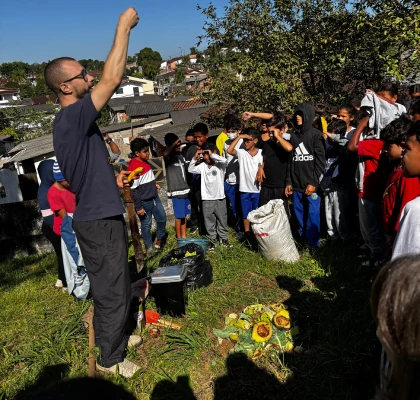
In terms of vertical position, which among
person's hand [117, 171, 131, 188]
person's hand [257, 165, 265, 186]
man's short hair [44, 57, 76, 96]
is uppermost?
man's short hair [44, 57, 76, 96]

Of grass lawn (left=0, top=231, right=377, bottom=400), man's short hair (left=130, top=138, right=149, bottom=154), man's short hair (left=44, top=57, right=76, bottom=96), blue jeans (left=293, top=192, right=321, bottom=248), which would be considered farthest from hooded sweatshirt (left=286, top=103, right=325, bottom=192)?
man's short hair (left=44, top=57, right=76, bottom=96)

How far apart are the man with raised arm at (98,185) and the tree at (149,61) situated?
99323 mm

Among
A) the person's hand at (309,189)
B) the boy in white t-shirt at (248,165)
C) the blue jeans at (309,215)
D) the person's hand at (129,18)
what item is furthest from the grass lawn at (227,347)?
the person's hand at (129,18)

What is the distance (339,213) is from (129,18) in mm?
3666

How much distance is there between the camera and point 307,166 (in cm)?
494

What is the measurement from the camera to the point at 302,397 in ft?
8.86

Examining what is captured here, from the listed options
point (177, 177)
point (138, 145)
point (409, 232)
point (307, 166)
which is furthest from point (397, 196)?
point (138, 145)

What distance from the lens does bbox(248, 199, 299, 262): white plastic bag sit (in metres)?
4.63

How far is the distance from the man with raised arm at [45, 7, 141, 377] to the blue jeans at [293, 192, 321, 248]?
116 inches

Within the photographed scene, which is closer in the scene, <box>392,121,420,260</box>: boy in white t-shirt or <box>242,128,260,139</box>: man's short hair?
<box>392,121,420,260</box>: boy in white t-shirt

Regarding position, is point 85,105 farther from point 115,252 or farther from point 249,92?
point 249,92

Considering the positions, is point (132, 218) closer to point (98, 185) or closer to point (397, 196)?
point (98, 185)

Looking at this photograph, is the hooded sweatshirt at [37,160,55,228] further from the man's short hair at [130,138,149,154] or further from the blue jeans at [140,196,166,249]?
the blue jeans at [140,196,166,249]

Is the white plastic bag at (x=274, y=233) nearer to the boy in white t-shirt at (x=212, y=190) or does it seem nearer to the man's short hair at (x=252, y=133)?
the boy in white t-shirt at (x=212, y=190)
